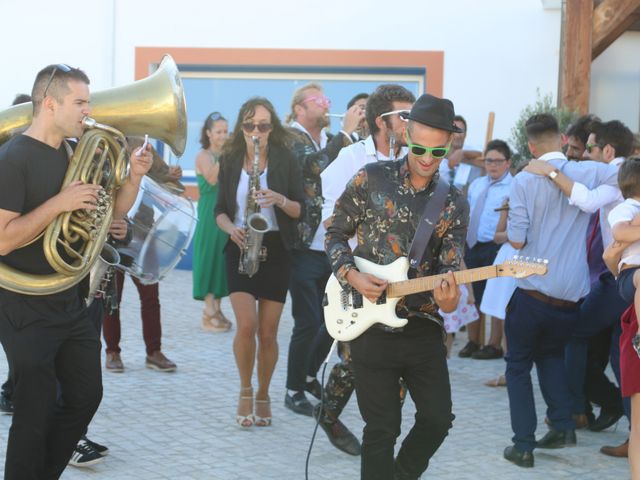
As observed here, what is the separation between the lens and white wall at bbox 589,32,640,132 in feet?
43.3

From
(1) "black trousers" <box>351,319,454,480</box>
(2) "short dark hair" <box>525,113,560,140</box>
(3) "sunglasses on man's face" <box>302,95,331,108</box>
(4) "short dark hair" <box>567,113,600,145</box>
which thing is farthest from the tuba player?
(4) "short dark hair" <box>567,113,600,145</box>

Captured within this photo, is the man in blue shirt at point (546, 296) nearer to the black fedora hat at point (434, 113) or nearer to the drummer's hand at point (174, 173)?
the black fedora hat at point (434, 113)

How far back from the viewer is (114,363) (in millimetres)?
8234

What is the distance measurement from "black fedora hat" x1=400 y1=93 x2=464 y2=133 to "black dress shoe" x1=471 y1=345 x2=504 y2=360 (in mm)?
4732

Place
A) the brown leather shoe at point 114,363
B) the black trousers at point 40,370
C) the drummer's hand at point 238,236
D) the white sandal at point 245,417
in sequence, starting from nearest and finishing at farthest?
the black trousers at point 40,370, the drummer's hand at point 238,236, the white sandal at point 245,417, the brown leather shoe at point 114,363

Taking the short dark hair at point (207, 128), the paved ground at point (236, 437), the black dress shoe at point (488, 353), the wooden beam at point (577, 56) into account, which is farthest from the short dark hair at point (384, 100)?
the wooden beam at point (577, 56)

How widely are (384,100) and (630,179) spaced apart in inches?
55.2

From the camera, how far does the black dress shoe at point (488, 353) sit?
A: 30.1ft

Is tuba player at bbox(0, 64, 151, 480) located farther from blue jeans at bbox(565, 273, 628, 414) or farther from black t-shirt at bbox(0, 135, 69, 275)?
blue jeans at bbox(565, 273, 628, 414)

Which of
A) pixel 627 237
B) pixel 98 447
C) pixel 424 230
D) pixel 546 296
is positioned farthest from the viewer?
pixel 546 296

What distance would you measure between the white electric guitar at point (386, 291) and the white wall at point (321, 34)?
354 inches

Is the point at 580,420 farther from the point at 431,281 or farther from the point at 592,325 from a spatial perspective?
the point at 431,281

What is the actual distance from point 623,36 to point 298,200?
7665 mm

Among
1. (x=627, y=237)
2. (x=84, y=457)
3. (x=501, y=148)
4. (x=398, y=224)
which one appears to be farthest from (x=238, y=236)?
(x=501, y=148)
